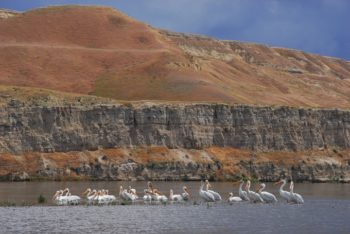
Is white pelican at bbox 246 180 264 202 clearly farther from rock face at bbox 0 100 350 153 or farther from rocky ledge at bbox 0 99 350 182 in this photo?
rock face at bbox 0 100 350 153

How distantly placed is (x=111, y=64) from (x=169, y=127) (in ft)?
156

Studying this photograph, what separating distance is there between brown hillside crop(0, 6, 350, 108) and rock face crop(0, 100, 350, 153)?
1732 centimetres

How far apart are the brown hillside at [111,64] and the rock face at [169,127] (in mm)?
17324

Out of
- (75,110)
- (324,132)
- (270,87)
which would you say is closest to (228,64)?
(270,87)

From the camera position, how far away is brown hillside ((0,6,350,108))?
432 feet

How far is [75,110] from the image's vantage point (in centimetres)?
9894

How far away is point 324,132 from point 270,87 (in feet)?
232

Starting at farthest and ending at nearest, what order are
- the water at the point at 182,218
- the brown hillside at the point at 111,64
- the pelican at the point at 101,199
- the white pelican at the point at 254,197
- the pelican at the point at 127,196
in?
the brown hillside at the point at 111,64
the white pelican at the point at 254,197
the pelican at the point at 127,196
the pelican at the point at 101,199
the water at the point at 182,218

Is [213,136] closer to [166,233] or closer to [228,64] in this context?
[166,233]

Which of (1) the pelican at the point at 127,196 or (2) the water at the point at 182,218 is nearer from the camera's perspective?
(2) the water at the point at 182,218

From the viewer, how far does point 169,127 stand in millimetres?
101188

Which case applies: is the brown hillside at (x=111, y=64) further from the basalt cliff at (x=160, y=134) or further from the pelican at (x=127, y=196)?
the pelican at (x=127, y=196)

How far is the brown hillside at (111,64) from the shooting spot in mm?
131625

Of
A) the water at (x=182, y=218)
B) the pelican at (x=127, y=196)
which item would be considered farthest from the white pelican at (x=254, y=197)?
the pelican at (x=127, y=196)
